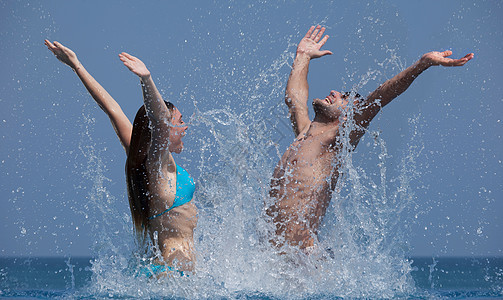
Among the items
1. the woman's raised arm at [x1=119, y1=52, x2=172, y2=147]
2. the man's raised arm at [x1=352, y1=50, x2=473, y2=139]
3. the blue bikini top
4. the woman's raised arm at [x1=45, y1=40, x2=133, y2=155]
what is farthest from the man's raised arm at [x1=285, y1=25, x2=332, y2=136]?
the woman's raised arm at [x1=119, y1=52, x2=172, y2=147]

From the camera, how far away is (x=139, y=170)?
4.17 metres

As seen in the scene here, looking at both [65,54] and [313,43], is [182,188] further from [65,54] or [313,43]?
[313,43]

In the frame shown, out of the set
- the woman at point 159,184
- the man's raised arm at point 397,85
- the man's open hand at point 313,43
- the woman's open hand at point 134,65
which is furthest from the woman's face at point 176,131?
the man's open hand at point 313,43

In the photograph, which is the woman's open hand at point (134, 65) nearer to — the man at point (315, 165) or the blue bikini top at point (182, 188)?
the blue bikini top at point (182, 188)

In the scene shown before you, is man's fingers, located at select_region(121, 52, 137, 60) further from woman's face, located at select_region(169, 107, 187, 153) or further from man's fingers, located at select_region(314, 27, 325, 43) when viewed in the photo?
man's fingers, located at select_region(314, 27, 325, 43)

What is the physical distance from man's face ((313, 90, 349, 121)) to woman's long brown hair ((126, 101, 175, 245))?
5.08 ft

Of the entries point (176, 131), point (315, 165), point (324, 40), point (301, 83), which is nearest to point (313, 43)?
point (324, 40)

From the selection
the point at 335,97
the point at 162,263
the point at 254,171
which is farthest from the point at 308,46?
the point at 162,263

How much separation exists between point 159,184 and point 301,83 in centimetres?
238

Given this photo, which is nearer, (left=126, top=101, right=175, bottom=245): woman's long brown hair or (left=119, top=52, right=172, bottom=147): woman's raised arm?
(left=119, top=52, right=172, bottom=147): woman's raised arm

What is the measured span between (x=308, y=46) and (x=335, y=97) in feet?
3.92

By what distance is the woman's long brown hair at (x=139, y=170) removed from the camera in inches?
162

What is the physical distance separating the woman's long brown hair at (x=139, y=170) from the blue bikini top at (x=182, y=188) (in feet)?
0.40

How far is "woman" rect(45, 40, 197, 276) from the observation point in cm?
395
